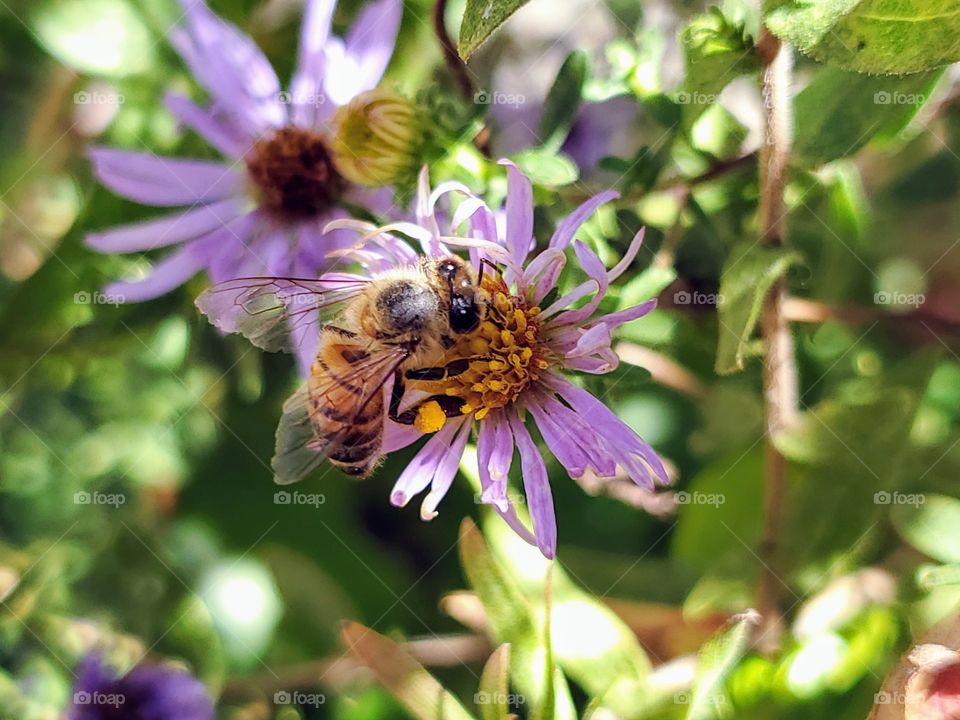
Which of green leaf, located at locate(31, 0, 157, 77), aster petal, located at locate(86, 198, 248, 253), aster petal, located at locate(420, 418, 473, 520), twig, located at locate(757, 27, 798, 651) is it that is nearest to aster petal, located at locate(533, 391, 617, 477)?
aster petal, located at locate(420, 418, 473, 520)

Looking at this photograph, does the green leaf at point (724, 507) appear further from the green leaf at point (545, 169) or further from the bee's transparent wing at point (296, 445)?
the bee's transparent wing at point (296, 445)

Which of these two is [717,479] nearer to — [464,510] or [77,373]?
[464,510]

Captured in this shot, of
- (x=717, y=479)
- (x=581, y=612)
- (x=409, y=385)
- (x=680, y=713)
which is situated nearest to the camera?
(x=680, y=713)

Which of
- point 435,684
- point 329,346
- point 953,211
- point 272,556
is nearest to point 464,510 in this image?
point 272,556

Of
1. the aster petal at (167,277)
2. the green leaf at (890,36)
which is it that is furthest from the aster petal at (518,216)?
the aster petal at (167,277)

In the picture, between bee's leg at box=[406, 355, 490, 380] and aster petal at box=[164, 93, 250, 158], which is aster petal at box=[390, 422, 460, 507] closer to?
bee's leg at box=[406, 355, 490, 380]

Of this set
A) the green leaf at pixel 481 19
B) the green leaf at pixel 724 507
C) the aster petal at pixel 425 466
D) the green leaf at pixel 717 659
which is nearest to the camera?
the green leaf at pixel 481 19
